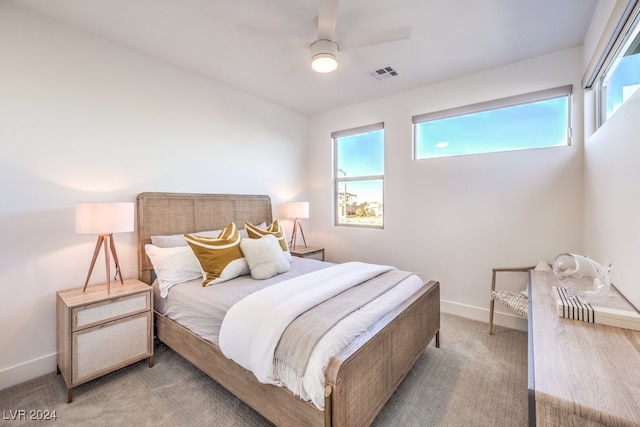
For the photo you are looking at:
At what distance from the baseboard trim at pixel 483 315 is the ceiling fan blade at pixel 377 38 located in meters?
2.85

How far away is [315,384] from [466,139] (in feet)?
10.1

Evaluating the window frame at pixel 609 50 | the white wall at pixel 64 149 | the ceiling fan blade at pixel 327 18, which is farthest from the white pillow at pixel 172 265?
the window frame at pixel 609 50

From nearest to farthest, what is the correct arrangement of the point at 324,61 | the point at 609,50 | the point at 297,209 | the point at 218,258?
the point at 609,50 < the point at 324,61 < the point at 218,258 < the point at 297,209

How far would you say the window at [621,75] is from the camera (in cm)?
162

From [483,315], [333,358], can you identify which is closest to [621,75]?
[483,315]

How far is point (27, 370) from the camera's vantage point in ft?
6.82

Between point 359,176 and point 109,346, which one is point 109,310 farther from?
point 359,176

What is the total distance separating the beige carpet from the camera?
171 cm

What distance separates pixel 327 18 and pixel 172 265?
229cm

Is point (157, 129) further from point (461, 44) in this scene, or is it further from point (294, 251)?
point (461, 44)

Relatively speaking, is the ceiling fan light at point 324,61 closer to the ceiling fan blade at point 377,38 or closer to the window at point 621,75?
the ceiling fan blade at point 377,38

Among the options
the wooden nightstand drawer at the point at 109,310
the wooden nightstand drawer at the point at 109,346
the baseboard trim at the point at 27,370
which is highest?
the wooden nightstand drawer at the point at 109,310

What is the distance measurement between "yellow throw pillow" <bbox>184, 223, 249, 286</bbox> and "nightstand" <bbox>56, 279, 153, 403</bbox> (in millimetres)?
470

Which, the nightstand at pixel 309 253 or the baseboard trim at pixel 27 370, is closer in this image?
the baseboard trim at pixel 27 370
